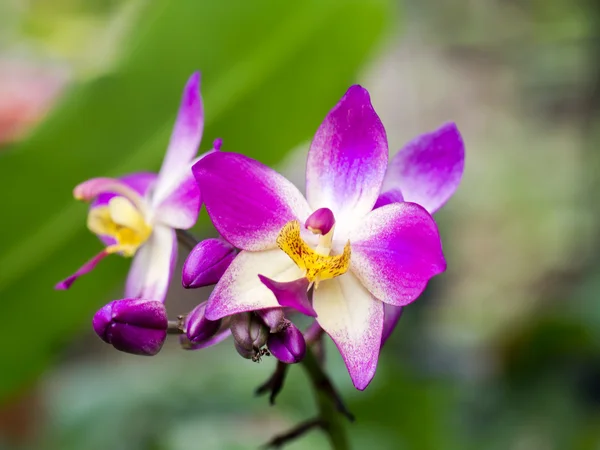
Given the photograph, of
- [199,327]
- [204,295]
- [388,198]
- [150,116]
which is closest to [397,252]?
[388,198]

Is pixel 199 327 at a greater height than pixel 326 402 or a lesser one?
greater

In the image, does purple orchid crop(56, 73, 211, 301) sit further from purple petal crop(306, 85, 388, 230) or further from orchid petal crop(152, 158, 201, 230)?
purple petal crop(306, 85, 388, 230)

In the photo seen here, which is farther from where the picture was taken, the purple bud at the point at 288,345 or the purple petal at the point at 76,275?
the purple petal at the point at 76,275

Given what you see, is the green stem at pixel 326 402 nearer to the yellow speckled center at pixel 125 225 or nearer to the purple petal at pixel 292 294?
the purple petal at pixel 292 294

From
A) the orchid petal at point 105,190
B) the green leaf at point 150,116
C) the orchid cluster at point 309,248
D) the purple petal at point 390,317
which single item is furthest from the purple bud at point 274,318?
the green leaf at point 150,116

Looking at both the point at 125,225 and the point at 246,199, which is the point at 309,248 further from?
the point at 125,225

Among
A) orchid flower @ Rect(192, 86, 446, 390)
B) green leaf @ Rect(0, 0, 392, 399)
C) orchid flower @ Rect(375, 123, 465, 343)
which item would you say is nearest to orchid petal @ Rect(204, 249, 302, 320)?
orchid flower @ Rect(192, 86, 446, 390)

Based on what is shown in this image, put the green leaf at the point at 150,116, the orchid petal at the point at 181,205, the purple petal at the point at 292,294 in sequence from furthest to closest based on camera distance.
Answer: the green leaf at the point at 150,116 → the orchid petal at the point at 181,205 → the purple petal at the point at 292,294
